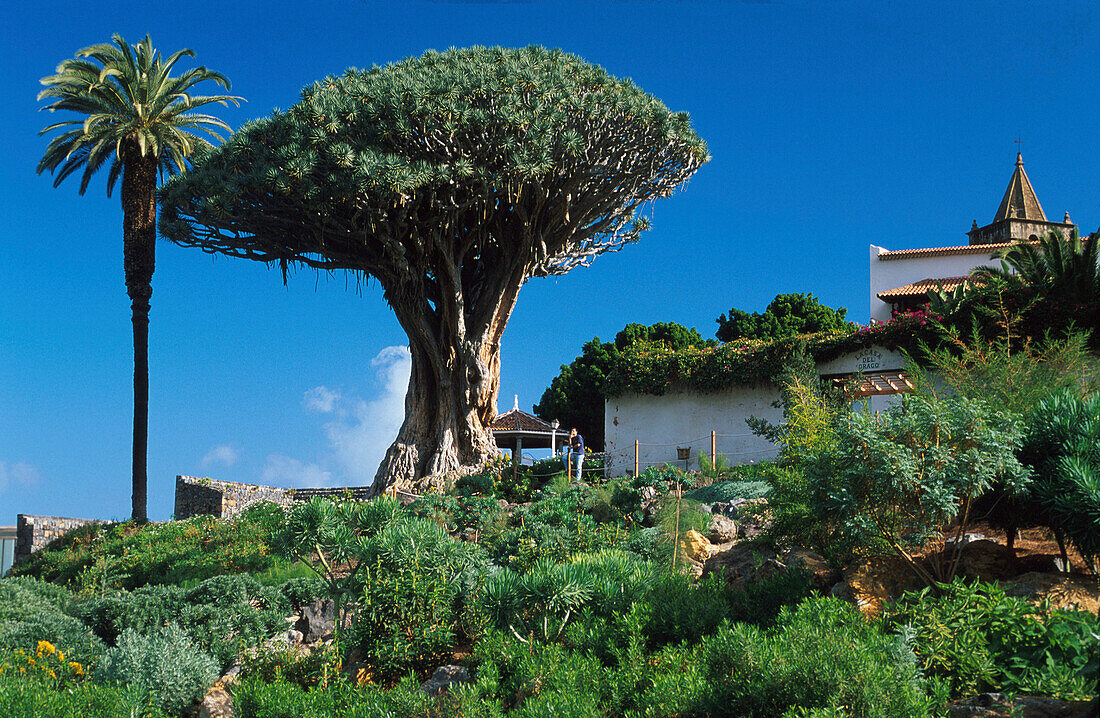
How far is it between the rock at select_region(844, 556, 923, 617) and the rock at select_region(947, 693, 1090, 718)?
5.40ft

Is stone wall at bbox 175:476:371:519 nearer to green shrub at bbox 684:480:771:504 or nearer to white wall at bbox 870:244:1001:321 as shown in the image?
green shrub at bbox 684:480:771:504

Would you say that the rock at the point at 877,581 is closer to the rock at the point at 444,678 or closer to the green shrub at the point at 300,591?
the rock at the point at 444,678

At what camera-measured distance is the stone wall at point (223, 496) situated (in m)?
21.5

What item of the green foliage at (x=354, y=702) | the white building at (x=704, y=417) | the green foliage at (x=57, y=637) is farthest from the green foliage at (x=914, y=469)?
the white building at (x=704, y=417)

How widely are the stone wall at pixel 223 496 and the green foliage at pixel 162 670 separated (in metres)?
13.1

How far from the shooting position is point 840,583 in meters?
7.10

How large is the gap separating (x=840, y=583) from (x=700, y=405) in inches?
606

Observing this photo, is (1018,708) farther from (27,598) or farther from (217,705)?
(27,598)

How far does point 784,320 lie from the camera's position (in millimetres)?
35531

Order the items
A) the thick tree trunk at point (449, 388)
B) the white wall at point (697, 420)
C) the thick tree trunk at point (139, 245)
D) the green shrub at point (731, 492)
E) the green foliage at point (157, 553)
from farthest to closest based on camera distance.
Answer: the thick tree trunk at point (139, 245) → the thick tree trunk at point (449, 388) → the white wall at point (697, 420) → the green foliage at point (157, 553) → the green shrub at point (731, 492)

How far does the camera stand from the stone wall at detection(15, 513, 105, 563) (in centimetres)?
2009

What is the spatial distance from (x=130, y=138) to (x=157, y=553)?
45.0 feet

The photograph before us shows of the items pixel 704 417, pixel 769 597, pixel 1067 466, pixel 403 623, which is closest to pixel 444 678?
pixel 403 623

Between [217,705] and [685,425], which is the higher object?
[685,425]
